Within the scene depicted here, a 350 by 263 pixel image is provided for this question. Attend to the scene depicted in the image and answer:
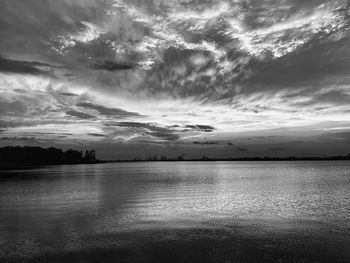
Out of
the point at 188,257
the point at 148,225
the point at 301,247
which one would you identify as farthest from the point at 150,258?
the point at 301,247

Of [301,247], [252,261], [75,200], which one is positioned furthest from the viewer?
[75,200]

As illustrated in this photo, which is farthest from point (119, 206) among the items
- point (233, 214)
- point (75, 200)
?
point (233, 214)

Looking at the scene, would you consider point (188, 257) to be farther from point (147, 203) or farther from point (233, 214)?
point (147, 203)

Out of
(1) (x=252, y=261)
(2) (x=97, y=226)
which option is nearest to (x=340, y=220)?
(1) (x=252, y=261)

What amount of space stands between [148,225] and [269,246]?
11.7 meters

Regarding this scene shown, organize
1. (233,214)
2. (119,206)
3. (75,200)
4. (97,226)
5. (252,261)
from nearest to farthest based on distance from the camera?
(252,261)
(97,226)
(233,214)
(119,206)
(75,200)

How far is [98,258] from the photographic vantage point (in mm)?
19562

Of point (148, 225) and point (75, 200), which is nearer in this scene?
point (148, 225)

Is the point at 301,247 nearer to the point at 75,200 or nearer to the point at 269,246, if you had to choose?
the point at 269,246

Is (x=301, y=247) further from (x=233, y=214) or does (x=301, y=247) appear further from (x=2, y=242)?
(x=2, y=242)

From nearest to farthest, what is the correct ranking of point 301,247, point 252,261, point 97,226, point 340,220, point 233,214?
point 252,261
point 301,247
point 97,226
point 340,220
point 233,214

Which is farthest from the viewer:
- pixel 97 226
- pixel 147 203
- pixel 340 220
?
pixel 147 203

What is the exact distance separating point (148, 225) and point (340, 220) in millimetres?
20599

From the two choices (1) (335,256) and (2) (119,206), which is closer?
(1) (335,256)
